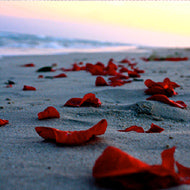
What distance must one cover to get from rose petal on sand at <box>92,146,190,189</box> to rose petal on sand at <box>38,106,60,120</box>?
1000 millimetres

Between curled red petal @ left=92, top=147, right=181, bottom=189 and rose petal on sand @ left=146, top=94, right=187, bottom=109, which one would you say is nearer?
curled red petal @ left=92, top=147, right=181, bottom=189

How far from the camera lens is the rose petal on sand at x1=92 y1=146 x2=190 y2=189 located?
91 cm

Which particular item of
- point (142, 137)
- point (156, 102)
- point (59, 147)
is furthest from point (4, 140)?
point (156, 102)

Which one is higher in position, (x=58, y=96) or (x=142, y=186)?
(x=142, y=186)

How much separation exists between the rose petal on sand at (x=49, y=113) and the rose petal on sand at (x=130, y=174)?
3.28ft

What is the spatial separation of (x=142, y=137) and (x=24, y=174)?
2.41 feet

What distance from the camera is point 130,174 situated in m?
0.93

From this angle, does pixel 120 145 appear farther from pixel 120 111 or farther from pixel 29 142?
pixel 120 111

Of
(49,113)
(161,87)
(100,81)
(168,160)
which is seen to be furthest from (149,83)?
(168,160)

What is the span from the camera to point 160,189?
0.93 m

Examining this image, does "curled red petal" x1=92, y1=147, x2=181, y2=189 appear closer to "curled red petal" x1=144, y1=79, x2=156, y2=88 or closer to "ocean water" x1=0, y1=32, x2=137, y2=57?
"curled red petal" x1=144, y1=79, x2=156, y2=88

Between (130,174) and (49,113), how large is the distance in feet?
3.68

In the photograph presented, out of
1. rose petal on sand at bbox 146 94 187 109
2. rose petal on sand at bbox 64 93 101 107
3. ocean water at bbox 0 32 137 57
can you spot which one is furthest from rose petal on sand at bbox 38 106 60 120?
ocean water at bbox 0 32 137 57

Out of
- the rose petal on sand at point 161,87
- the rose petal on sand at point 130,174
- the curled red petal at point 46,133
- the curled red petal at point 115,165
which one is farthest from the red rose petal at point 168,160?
the rose petal on sand at point 161,87
